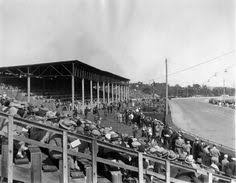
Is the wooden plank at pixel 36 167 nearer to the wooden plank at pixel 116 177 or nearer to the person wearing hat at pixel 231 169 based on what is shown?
the wooden plank at pixel 116 177

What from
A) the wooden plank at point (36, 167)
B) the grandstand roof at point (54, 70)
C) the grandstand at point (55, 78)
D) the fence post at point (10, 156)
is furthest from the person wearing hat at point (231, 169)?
the grandstand at point (55, 78)

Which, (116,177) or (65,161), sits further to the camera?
(116,177)

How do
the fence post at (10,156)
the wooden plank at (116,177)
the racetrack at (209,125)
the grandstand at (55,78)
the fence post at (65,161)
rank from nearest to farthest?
the fence post at (10,156) < the fence post at (65,161) < the wooden plank at (116,177) < the racetrack at (209,125) < the grandstand at (55,78)

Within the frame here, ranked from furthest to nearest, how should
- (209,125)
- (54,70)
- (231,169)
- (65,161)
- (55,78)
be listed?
(55,78)
(209,125)
(54,70)
(231,169)
(65,161)

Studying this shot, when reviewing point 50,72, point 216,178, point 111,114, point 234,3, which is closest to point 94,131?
point 216,178

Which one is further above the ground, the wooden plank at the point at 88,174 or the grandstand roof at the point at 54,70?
the grandstand roof at the point at 54,70

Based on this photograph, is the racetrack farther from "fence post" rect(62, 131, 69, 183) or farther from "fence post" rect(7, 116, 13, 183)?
"fence post" rect(7, 116, 13, 183)

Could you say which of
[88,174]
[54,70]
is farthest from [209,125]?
[88,174]

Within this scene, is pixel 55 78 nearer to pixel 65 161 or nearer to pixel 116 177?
pixel 116 177

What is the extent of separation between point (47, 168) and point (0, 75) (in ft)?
122

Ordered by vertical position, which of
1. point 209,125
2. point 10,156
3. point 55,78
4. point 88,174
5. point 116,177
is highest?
point 55,78

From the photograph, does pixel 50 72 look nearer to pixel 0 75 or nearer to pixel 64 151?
pixel 0 75

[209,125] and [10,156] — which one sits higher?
[10,156]

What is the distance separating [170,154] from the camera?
876 centimetres
